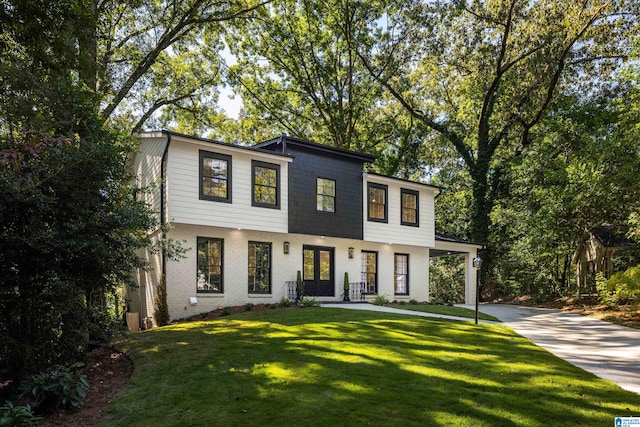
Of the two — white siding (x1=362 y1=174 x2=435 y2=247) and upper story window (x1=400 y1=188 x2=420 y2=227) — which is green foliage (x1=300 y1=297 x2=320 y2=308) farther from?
upper story window (x1=400 y1=188 x2=420 y2=227)

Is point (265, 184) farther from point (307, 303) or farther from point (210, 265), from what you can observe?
point (307, 303)

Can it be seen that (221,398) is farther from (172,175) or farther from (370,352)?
A: (172,175)

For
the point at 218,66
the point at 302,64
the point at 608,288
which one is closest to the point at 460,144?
the point at 302,64

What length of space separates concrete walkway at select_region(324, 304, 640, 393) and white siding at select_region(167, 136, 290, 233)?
20.9ft

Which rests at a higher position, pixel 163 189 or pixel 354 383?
pixel 163 189

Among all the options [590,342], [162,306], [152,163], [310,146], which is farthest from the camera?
[310,146]

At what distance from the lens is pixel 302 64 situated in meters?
27.7

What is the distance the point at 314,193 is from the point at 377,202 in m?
3.54

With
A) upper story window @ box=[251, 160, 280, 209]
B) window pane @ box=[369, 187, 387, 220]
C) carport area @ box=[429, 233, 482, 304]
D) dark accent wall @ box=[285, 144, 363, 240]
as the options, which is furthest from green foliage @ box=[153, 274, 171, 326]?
carport area @ box=[429, 233, 482, 304]

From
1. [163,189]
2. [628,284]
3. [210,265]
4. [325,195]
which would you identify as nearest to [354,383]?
[210,265]

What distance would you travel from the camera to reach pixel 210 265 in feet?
50.5

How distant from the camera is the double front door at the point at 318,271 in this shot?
1806 centimetres

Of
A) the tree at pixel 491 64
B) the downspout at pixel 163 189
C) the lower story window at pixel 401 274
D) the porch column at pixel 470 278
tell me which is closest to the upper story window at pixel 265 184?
the downspout at pixel 163 189

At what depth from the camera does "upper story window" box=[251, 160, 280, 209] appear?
1623 cm
